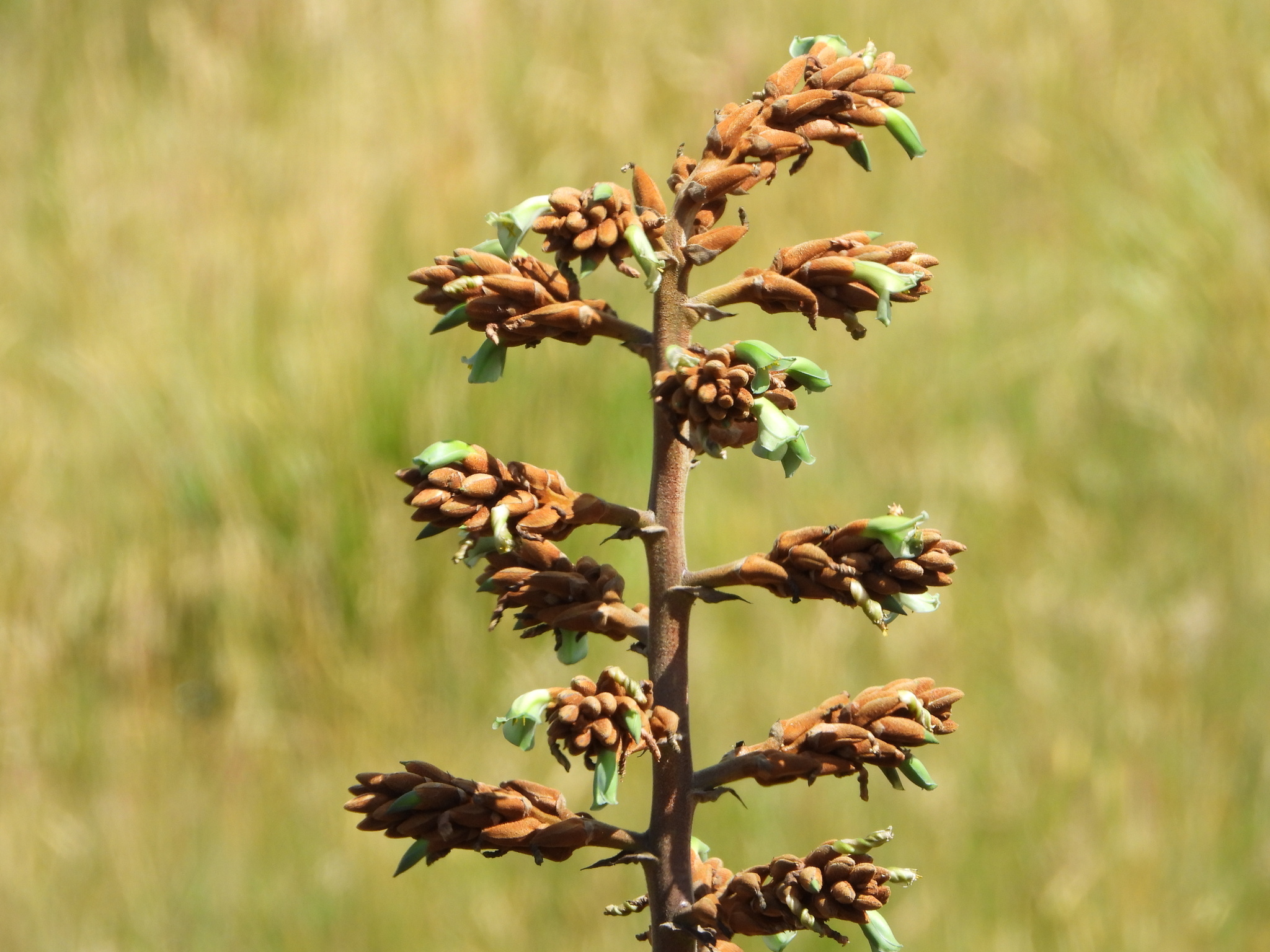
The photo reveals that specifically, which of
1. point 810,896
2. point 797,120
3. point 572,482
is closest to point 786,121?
point 797,120

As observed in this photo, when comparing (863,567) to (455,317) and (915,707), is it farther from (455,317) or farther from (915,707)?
(455,317)

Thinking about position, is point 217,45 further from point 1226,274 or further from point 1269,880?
point 1269,880

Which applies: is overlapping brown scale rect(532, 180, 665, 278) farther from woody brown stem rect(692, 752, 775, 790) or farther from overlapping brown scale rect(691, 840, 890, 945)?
overlapping brown scale rect(691, 840, 890, 945)

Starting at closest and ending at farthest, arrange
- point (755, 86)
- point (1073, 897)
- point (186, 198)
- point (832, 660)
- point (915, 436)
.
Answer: point (1073, 897) → point (832, 660) → point (915, 436) → point (186, 198) → point (755, 86)

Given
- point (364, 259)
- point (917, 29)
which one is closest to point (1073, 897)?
point (364, 259)

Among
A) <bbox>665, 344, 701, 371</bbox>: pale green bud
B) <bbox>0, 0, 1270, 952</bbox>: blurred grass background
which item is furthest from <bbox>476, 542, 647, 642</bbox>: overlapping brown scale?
<bbox>0, 0, 1270, 952</bbox>: blurred grass background

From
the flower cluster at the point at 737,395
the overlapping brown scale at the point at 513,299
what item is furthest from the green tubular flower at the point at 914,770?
the overlapping brown scale at the point at 513,299

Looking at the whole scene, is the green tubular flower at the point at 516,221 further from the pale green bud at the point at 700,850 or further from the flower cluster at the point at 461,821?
the pale green bud at the point at 700,850
